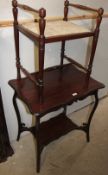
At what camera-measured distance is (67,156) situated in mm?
1633

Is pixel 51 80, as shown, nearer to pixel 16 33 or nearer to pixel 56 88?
pixel 56 88

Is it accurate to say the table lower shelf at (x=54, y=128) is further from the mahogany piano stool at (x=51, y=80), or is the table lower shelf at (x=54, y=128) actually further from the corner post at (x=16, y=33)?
the corner post at (x=16, y=33)

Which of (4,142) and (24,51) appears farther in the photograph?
(4,142)

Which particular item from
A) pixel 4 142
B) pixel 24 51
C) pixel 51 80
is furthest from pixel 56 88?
pixel 4 142

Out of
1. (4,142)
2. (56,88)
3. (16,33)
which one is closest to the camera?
(16,33)

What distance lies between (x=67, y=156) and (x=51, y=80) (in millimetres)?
651

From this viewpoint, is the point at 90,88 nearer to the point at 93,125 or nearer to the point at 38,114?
the point at 38,114

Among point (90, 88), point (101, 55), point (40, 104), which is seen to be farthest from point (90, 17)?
point (40, 104)

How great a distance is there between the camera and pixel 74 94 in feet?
4.24

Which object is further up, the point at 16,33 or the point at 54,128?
the point at 16,33

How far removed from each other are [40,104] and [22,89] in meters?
0.19

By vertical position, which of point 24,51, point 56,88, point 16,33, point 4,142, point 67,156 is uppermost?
point 16,33

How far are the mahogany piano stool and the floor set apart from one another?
0.10m

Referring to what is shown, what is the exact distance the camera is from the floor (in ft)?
4.98
